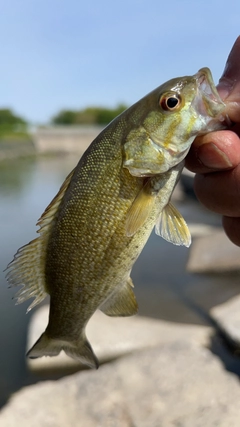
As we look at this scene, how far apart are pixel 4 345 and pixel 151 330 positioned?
2050 millimetres

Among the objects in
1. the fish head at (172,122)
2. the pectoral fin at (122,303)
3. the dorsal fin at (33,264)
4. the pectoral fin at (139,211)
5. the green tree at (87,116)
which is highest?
the fish head at (172,122)

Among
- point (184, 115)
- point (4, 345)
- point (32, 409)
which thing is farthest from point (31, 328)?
point (184, 115)

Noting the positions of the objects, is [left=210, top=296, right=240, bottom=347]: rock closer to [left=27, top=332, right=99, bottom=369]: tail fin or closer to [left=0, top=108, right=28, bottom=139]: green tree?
[left=27, top=332, right=99, bottom=369]: tail fin

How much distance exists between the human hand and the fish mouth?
0.42 ft

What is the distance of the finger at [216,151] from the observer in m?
1.93

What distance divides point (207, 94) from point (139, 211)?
66 cm

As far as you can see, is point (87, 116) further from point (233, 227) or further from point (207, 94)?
point (207, 94)

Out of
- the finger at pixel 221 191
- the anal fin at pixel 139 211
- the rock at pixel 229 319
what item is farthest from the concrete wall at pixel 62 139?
the anal fin at pixel 139 211

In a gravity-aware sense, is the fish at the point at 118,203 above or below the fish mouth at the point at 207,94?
below

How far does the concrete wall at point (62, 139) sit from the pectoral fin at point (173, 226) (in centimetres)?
3904

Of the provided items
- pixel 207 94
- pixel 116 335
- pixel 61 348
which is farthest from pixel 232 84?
pixel 116 335

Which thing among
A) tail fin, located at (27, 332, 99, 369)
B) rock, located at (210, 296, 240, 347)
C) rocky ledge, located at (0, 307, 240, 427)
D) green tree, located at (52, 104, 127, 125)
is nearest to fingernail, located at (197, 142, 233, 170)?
tail fin, located at (27, 332, 99, 369)

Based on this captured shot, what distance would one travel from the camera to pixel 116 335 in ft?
16.9

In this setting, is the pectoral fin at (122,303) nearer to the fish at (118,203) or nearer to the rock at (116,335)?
the fish at (118,203)
